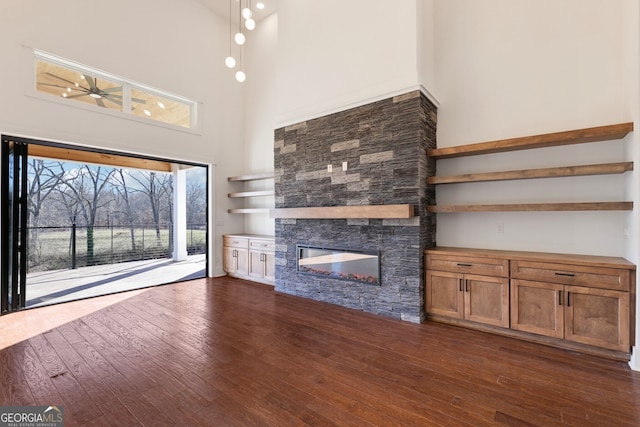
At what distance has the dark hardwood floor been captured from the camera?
1.85 m

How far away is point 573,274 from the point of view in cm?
269

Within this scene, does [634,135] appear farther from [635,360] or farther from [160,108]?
[160,108]

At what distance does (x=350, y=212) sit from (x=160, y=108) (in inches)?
169

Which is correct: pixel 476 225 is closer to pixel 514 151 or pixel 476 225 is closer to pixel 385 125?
pixel 514 151

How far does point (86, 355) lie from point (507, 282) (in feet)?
14.2

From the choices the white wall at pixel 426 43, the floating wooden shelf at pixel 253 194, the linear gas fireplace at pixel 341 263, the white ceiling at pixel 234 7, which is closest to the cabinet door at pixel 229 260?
the floating wooden shelf at pixel 253 194

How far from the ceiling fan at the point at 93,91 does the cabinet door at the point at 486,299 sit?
6.05m

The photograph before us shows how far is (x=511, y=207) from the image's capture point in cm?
311

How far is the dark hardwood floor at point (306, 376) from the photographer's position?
1.85 meters

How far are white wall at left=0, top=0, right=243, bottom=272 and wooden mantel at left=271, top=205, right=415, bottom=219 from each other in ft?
8.27

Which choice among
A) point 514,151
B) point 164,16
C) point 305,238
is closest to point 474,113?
point 514,151

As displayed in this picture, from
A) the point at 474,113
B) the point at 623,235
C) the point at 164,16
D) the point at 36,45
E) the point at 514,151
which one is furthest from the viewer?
the point at 164,16

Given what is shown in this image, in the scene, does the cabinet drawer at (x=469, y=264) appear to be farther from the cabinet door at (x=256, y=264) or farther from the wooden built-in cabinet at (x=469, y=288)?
the cabinet door at (x=256, y=264)

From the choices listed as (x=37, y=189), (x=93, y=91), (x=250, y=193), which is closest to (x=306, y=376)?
(x=250, y=193)
